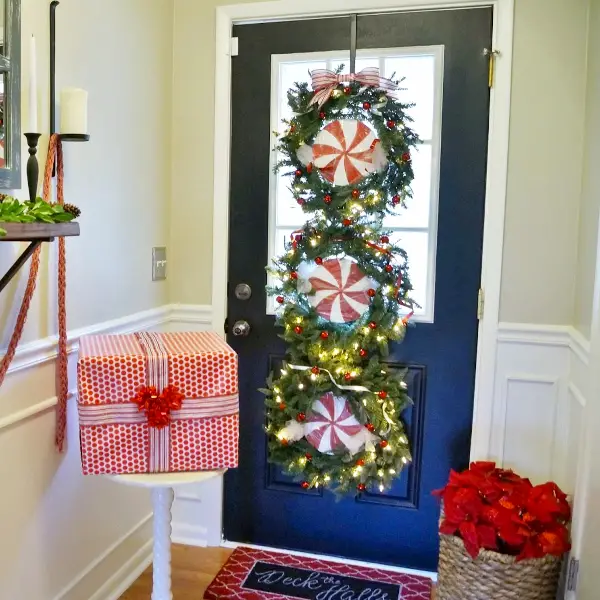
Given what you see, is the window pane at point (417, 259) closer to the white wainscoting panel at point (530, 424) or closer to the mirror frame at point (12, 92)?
the white wainscoting panel at point (530, 424)

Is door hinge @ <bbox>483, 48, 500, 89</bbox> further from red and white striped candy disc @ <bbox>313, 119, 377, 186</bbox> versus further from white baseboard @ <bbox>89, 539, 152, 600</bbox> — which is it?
white baseboard @ <bbox>89, 539, 152, 600</bbox>

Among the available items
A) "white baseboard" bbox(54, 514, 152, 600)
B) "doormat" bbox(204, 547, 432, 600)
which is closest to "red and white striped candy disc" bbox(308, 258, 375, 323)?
"doormat" bbox(204, 547, 432, 600)

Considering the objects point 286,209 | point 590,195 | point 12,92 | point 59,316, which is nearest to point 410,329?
point 286,209

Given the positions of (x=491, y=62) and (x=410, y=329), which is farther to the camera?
(x=410, y=329)

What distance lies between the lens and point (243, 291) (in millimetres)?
2484

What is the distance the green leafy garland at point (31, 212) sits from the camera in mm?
1289

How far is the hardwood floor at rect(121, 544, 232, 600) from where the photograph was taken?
88.7 inches

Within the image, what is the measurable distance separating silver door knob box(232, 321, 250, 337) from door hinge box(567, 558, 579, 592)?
4.50 feet

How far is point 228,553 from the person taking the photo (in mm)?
2539

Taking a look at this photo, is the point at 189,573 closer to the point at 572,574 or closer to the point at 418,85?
the point at 572,574

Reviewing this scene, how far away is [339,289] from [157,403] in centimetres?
→ 81

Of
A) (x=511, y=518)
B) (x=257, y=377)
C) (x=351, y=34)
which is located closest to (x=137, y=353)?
(x=257, y=377)

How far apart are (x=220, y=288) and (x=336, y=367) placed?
0.60 m

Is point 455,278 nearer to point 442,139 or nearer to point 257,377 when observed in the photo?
point 442,139
